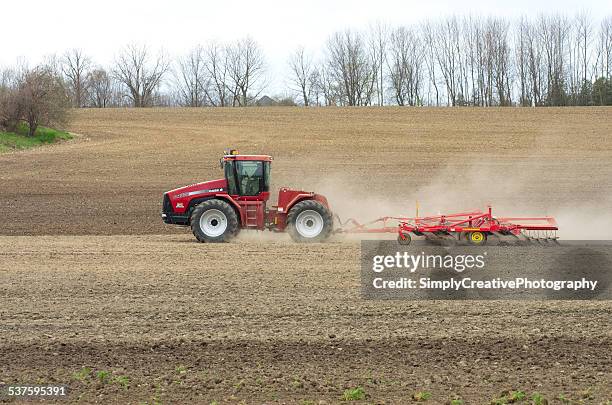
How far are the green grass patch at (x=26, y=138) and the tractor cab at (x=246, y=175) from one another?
66.3ft

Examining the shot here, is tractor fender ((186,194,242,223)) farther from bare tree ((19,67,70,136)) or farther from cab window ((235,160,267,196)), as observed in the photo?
bare tree ((19,67,70,136))

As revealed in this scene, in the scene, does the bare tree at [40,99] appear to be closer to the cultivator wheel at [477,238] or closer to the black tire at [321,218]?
Result: the black tire at [321,218]

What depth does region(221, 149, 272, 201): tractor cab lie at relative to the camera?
17.2 meters

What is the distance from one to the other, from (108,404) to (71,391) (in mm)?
509

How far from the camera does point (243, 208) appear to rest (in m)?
17.2

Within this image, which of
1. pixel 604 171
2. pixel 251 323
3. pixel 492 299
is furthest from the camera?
pixel 604 171

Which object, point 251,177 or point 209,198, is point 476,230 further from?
point 209,198

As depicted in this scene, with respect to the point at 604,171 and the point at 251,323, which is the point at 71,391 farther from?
the point at 604,171

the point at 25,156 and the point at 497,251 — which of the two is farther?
the point at 25,156

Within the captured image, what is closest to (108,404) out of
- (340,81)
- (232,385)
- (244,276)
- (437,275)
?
(232,385)

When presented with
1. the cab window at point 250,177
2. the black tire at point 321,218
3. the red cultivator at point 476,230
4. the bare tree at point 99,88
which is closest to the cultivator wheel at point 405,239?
the red cultivator at point 476,230

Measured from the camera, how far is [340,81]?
78.8 metres

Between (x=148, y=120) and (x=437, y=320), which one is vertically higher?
(x=148, y=120)

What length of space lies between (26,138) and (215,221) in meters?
23.1
